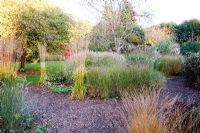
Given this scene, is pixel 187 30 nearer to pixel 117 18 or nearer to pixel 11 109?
pixel 117 18

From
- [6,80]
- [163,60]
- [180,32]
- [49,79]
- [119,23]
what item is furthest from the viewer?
[180,32]

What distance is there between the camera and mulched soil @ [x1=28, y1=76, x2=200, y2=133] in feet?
16.2

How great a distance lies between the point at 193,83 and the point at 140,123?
563 cm

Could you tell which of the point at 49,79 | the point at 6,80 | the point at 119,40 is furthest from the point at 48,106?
the point at 119,40

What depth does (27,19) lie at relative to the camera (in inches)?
421

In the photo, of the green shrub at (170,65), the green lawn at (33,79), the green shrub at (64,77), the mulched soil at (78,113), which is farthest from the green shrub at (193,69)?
the green lawn at (33,79)

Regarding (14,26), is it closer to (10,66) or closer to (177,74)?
(10,66)

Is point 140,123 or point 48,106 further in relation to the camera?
point 48,106

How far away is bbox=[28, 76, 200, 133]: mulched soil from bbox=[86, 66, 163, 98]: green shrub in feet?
1.13

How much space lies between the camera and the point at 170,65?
1157 centimetres

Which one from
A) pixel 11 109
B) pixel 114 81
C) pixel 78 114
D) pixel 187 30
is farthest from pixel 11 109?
pixel 187 30

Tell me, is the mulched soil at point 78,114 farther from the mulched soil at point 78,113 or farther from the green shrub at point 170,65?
the green shrub at point 170,65

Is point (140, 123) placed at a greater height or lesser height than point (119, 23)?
lesser

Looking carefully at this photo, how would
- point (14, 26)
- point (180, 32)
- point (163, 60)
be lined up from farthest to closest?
point (180, 32) → point (163, 60) → point (14, 26)
